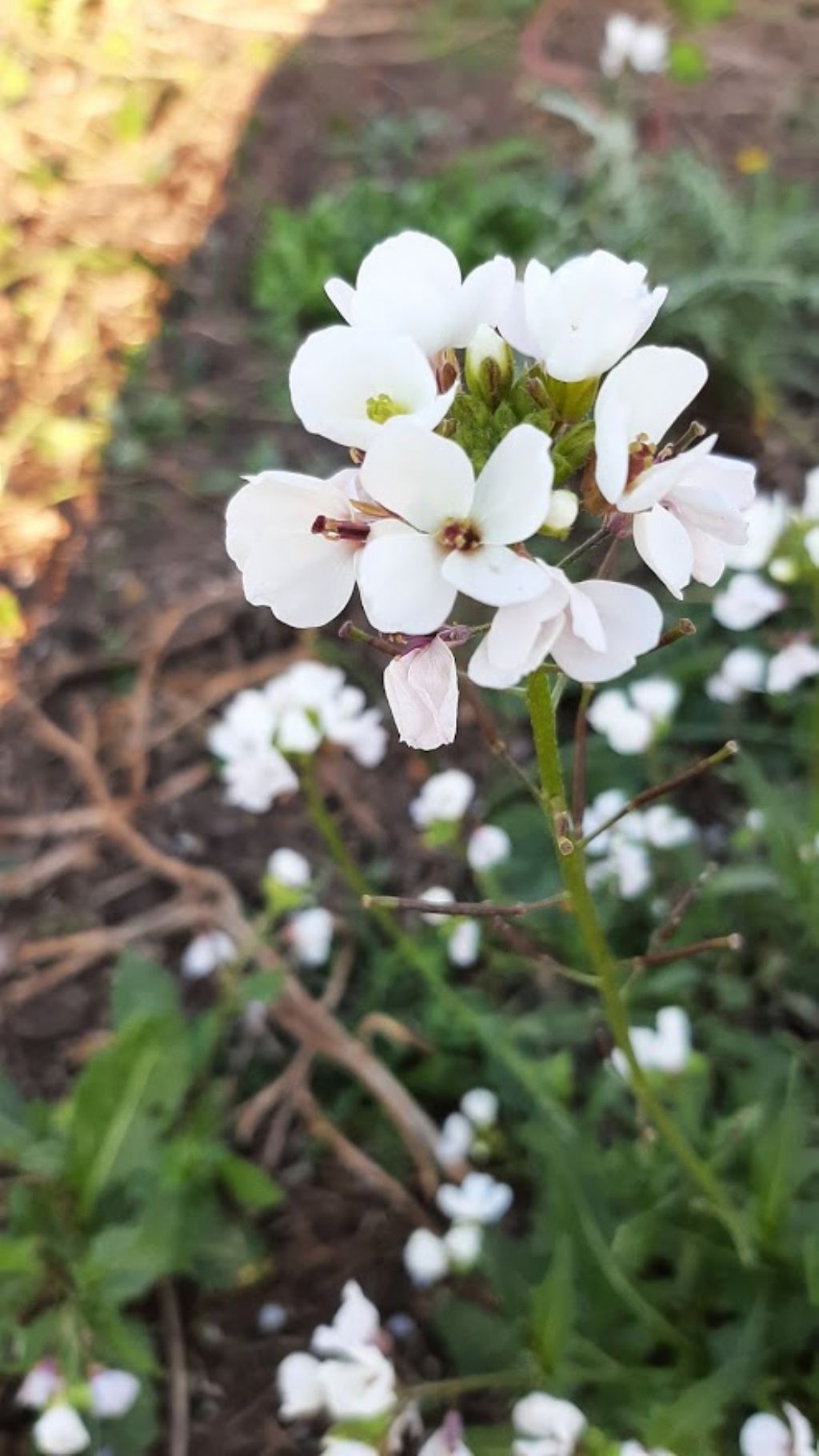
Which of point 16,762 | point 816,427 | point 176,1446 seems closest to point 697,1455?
point 176,1446

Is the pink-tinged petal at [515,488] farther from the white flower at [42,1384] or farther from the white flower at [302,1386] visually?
the white flower at [42,1384]

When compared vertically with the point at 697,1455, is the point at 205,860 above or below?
below

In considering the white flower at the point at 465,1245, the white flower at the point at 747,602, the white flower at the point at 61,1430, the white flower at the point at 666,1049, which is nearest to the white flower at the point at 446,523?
the white flower at the point at 666,1049

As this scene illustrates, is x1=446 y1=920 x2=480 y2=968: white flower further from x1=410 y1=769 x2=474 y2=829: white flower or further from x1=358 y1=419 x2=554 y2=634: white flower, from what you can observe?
x1=358 y1=419 x2=554 y2=634: white flower

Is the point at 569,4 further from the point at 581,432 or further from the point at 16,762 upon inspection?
the point at 581,432

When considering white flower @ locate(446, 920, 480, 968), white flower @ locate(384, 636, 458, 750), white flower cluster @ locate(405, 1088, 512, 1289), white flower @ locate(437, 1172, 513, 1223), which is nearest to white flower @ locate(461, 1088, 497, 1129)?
white flower cluster @ locate(405, 1088, 512, 1289)

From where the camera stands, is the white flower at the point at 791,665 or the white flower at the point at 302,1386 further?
the white flower at the point at 791,665
